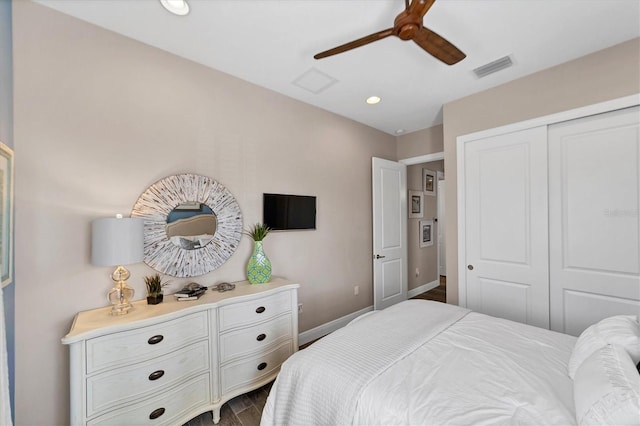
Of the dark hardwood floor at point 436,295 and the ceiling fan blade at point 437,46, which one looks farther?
the dark hardwood floor at point 436,295

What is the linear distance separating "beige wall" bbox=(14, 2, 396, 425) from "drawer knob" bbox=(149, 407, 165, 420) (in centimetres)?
55

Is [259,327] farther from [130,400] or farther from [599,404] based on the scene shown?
[599,404]

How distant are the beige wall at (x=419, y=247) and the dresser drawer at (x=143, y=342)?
348 centimetres

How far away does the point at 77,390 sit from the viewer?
4.60 ft

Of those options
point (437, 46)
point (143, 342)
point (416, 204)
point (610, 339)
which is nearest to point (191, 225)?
point (143, 342)

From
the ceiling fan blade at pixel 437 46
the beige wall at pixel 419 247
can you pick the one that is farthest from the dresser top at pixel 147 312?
the beige wall at pixel 419 247

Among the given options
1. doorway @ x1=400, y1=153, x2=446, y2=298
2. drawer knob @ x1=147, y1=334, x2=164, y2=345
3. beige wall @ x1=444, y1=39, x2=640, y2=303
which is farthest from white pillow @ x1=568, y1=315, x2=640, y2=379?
doorway @ x1=400, y1=153, x2=446, y2=298

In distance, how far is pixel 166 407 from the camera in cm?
166

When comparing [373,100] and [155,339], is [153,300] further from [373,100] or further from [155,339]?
[373,100]

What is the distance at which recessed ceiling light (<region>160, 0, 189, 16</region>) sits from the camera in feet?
5.34

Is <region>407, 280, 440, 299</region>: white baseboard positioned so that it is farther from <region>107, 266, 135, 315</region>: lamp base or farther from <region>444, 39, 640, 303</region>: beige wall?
<region>107, 266, 135, 315</region>: lamp base

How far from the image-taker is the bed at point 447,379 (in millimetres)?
1008

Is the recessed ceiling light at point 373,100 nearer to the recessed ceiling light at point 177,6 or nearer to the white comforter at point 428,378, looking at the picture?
the recessed ceiling light at point 177,6

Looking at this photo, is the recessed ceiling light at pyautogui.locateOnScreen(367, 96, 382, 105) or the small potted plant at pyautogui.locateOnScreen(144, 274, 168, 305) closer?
the small potted plant at pyautogui.locateOnScreen(144, 274, 168, 305)
